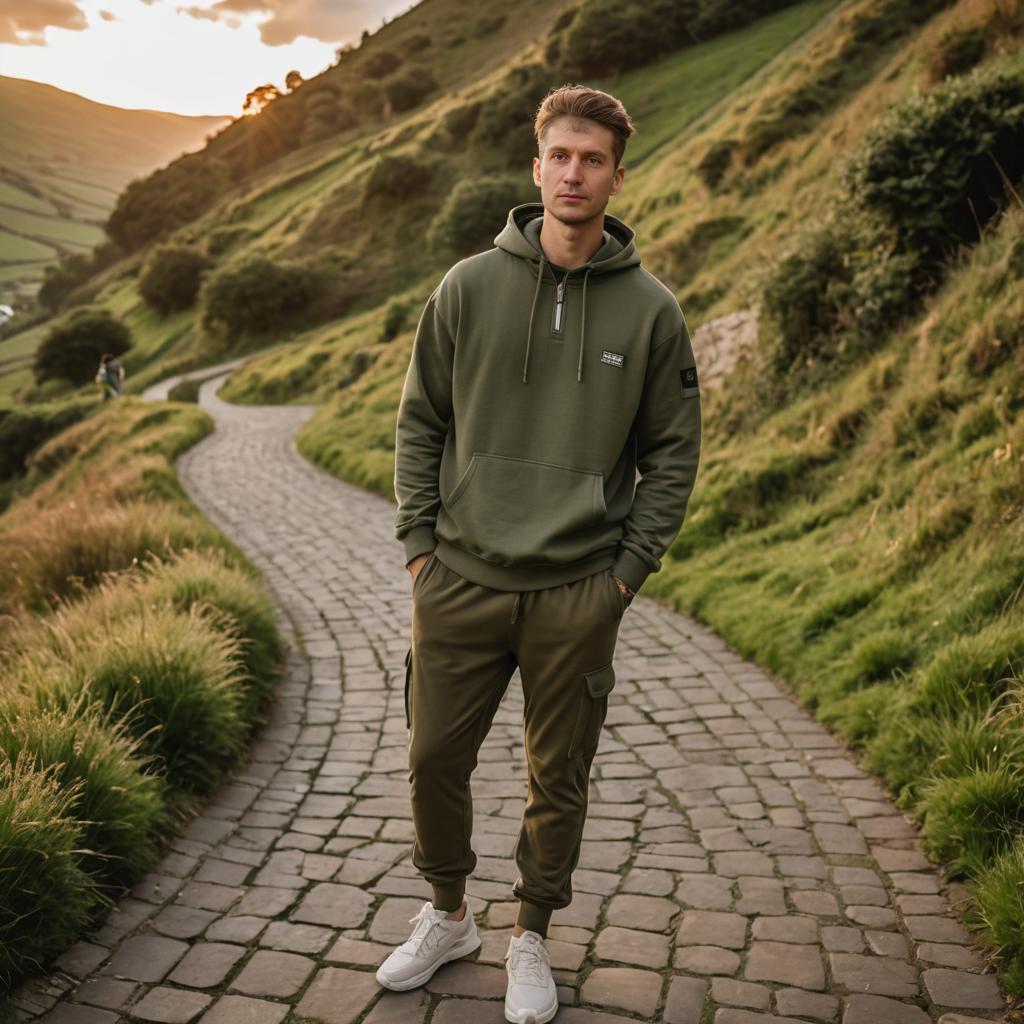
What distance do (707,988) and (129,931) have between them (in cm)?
206

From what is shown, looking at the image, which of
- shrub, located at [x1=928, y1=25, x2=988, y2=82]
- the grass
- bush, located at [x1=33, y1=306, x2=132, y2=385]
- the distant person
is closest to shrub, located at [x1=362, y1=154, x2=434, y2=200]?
bush, located at [x1=33, y1=306, x2=132, y2=385]

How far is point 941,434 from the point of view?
7.23 meters

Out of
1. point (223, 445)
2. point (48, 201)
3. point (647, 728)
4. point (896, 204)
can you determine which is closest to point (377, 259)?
point (223, 445)

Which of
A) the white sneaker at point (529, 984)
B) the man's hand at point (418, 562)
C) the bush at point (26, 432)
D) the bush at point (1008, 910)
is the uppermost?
the man's hand at point (418, 562)

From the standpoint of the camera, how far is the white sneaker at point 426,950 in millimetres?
3096

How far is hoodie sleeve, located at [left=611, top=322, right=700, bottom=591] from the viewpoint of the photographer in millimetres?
2816

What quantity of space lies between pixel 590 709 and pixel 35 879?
197 centimetres

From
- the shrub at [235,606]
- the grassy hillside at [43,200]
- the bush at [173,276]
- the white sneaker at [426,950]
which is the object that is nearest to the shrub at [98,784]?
the white sneaker at [426,950]

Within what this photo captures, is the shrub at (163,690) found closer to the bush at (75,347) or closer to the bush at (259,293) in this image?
the bush at (259,293)

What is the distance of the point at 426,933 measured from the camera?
3.15 metres

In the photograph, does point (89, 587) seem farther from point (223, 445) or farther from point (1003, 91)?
point (223, 445)

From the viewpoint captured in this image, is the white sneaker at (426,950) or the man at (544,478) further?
the white sneaker at (426,950)

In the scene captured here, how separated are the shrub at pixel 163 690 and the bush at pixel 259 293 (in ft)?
121

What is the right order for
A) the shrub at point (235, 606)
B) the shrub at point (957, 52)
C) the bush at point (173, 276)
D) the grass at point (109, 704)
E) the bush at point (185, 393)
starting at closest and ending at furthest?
the grass at point (109, 704)
the shrub at point (235, 606)
the shrub at point (957, 52)
the bush at point (185, 393)
the bush at point (173, 276)
